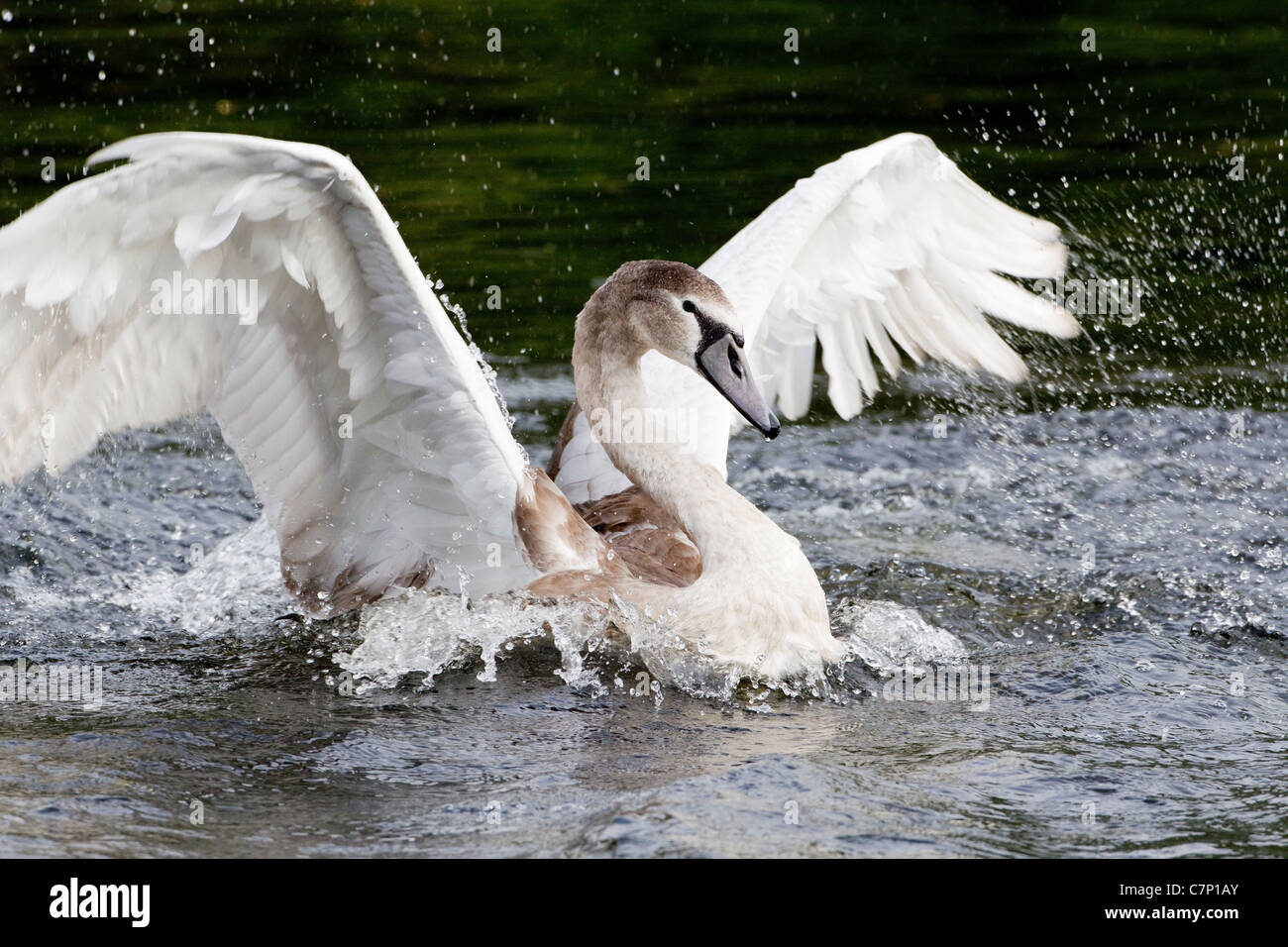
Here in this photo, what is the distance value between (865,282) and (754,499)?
1228mm

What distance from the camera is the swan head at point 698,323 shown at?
5.82m

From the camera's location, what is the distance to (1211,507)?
296 inches

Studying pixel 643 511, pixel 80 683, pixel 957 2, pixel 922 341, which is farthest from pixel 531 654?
pixel 957 2

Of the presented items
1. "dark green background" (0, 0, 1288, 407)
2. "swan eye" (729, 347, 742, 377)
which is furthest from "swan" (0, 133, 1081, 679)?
"dark green background" (0, 0, 1288, 407)

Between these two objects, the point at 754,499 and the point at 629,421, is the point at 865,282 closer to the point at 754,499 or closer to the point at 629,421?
the point at 754,499

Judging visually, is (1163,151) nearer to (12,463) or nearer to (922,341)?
(922,341)

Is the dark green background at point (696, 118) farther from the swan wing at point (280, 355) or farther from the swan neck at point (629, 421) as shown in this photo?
the swan wing at point (280, 355)

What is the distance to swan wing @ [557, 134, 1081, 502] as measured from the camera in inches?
280

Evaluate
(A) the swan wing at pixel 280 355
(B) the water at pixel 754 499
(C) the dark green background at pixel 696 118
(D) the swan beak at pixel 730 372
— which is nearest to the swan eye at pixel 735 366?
(D) the swan beak at pixel 730 372

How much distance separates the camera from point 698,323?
5.85 meters

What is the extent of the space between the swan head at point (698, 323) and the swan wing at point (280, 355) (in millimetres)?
704

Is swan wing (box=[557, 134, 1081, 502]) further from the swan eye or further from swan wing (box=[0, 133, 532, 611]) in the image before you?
swan wing (box=[0, 133, 532, 611])

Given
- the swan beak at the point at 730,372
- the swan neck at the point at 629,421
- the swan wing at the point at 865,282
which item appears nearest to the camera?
the swan beak at the point at 730,372
